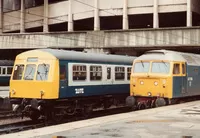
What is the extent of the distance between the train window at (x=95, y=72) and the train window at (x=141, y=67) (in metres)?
2.26

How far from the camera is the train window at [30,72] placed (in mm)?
17000

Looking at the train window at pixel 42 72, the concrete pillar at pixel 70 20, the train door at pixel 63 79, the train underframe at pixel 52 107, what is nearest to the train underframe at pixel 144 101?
the train underframe at pixel 52 107

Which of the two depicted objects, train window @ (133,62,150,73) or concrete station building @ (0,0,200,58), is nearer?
train window @ (133,62,150,73)

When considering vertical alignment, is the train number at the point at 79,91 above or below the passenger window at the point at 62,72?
below

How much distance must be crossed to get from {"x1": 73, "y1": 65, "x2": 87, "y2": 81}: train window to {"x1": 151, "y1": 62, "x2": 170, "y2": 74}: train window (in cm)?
387

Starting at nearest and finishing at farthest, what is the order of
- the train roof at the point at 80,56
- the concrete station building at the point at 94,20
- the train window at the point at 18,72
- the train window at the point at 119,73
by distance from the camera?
1. the train roof at the point at 80,56
2. the train window at the point at 18,72
3. the train window at the point at 119,73
4. the concrete station building at the point at 94,20

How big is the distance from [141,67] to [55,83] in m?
5.90

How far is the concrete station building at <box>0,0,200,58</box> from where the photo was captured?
42.8 metres

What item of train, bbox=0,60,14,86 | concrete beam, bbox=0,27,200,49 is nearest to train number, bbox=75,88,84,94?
concrete beam, bbox=0,27,200,49

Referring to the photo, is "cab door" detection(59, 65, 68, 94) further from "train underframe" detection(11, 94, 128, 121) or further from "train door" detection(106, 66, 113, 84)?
"train door" detection(106, 66, 113, 84)

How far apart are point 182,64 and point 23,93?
8469mm

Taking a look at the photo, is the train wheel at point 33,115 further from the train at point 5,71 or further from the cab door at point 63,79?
the train at point 5,71

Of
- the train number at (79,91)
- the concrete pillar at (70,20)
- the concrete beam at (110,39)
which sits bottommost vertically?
the train number at (79,91)

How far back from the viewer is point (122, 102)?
74.4 feet
